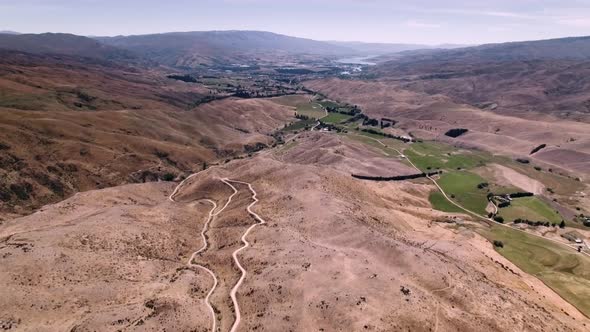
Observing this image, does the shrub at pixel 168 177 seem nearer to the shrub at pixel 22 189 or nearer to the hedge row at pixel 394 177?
the shrub at pixel 22 189

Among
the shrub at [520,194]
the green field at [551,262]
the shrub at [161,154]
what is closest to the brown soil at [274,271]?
the green field at [551,262]

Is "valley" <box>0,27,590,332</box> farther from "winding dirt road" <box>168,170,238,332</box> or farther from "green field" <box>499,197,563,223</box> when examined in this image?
"green field" <box>499,197,563,223</box>

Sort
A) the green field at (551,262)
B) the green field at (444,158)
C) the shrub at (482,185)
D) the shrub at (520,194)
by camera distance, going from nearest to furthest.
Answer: the green field at (551,262) → the shrub at (520,194) → the shrub at (482,185) → the green field at (444,158)

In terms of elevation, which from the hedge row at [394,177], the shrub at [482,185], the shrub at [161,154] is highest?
the shrub at [161,154]

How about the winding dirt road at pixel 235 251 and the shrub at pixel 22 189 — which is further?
the shrub at pixel 22 189

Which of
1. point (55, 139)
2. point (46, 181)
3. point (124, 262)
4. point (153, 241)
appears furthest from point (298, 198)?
point (55, 139)

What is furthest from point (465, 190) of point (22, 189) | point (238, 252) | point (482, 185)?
point (22, 189)

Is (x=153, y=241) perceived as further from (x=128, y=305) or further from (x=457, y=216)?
(x=457, y=216)

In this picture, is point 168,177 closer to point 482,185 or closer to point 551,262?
point 482,185
